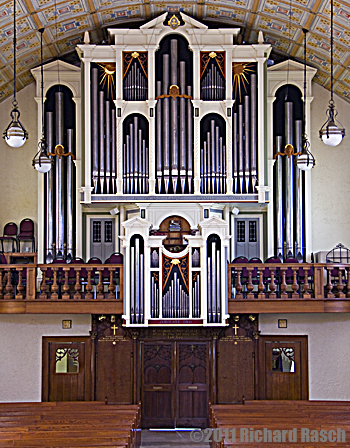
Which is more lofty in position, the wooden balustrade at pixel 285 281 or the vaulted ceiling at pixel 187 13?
the vaulted ceiling at pixel 187 13

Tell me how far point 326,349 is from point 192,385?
11.2ft

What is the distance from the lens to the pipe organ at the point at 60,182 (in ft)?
52.9

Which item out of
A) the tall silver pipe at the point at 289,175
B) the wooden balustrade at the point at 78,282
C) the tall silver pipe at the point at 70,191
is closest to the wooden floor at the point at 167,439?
the wooden balustrade at the point at 78,282

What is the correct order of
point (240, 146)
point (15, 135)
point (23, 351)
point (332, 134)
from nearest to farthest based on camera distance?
1. point (332, 134)
2. point (15, 135)
3. point (23, 351)
4. point (240, 146)

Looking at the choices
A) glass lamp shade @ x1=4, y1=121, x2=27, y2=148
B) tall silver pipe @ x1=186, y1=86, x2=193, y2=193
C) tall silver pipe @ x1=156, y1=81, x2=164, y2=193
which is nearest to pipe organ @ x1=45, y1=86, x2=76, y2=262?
tall silver pipe @ x1=156, y1=81, x2=164, y2=193

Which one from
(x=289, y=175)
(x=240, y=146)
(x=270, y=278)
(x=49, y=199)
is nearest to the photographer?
(x=270, y=278)

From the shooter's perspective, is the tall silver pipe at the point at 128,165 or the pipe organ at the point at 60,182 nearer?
the tall silver pipe at the point at 128,165

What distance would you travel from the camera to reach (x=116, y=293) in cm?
1451

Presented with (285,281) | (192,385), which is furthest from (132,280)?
(285,281)

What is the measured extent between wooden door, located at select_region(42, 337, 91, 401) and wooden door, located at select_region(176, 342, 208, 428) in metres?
2.25

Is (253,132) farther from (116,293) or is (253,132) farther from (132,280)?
(116,293)

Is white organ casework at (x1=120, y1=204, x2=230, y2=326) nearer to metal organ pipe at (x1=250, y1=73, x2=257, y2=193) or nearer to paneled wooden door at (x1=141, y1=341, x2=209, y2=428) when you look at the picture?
paneled wooden door at (x1=141, y1=341, x2=209, y2=428)

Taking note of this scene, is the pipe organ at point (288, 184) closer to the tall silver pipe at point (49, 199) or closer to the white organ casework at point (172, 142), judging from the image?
the white organ casework at point (172, 142)

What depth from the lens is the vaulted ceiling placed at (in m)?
14.4
